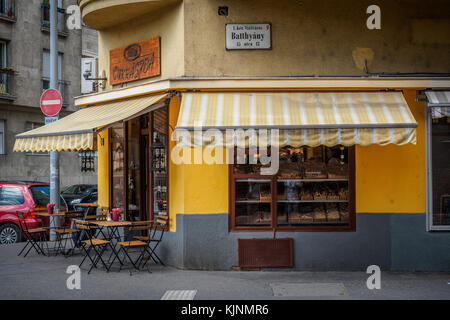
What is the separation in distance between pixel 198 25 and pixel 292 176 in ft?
10.7

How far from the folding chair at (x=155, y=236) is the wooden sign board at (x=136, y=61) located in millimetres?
2817

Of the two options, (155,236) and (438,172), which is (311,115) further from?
(155,236)

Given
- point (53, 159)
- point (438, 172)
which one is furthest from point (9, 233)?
point (438, 172)

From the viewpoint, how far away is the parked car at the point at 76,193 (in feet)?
62.0

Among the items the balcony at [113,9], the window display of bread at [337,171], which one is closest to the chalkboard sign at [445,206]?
the window display of bread at [337,171]

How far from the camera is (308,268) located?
9.59 meters

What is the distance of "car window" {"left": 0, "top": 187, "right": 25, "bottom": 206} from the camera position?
13539 millimetres

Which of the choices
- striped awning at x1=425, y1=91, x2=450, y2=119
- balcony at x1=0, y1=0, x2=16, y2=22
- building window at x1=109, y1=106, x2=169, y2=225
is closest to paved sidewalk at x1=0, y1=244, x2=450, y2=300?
building window at x1=109, y1=106, x2=169, y2=225

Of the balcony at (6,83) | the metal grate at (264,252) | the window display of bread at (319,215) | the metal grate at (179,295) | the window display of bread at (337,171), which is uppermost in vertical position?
the balcony at (6,83)

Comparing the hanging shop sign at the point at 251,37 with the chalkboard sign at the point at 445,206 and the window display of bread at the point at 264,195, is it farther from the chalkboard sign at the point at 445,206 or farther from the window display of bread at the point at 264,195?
the chalkboard sign at the point at 445,206

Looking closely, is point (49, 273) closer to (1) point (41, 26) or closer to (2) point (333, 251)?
(2) point (333, 251)

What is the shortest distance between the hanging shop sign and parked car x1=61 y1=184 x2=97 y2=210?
10.9 meters

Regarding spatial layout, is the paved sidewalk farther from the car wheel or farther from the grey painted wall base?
the car wheel
